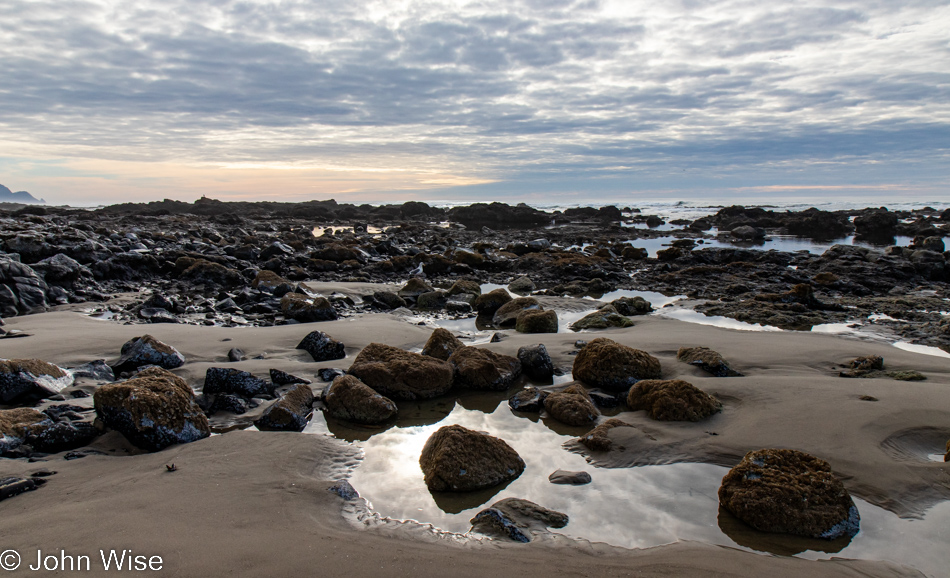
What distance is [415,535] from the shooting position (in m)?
3.24

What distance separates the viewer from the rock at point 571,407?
16.9 feet

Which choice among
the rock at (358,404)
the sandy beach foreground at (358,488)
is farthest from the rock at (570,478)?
the rock at (358,404)

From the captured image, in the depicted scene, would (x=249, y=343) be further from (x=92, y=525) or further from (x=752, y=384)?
(x=752, y=384)

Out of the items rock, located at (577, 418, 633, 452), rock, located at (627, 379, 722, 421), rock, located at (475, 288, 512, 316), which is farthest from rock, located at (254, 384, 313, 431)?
rock, located at (475, 288, 512, 316)

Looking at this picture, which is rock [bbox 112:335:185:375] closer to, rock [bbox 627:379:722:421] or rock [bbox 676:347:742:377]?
rock [bbox 627:379:722:421]

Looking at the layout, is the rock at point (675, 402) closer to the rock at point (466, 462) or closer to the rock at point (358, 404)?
the rock at point (466, 462)

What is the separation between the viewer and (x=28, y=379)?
489cm

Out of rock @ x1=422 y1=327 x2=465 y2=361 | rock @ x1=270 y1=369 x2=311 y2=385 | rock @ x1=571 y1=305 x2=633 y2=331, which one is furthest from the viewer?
rock @ x1=571 y1=305 x2=633 y2=331

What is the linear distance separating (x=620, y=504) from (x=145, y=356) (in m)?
5.60

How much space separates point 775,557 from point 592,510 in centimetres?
116

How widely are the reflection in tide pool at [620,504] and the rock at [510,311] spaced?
4736 mm

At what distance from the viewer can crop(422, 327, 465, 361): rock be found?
263 inches

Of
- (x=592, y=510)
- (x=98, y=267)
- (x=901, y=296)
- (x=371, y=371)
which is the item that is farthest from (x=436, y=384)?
(x=901, y=296)

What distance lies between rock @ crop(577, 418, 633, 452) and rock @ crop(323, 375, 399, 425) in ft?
6.74
